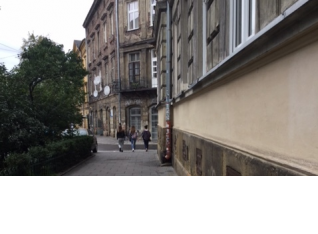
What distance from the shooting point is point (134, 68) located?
2602 cm

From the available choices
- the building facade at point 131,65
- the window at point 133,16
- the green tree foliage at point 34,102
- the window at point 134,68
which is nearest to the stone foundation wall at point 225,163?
the green tree foliage at point 34,102

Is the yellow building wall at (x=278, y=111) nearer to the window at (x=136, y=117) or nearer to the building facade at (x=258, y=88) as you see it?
the building facade at (x=258, y=88)

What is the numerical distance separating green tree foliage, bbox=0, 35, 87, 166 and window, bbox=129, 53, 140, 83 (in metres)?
11.4

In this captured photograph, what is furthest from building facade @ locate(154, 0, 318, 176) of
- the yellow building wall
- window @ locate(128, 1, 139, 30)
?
window @ locate(128, 1, 139, 30)

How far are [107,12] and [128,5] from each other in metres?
4.23

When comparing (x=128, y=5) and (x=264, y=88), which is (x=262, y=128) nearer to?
(x=264, y=88)

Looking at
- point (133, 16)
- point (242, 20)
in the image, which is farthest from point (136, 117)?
point (242, 20)

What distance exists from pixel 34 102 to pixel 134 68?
16653 millimetres

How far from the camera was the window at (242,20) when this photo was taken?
3.19 metres

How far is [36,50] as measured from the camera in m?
12.8

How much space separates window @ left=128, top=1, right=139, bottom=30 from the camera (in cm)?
2548

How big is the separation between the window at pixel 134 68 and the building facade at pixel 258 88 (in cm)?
2028
